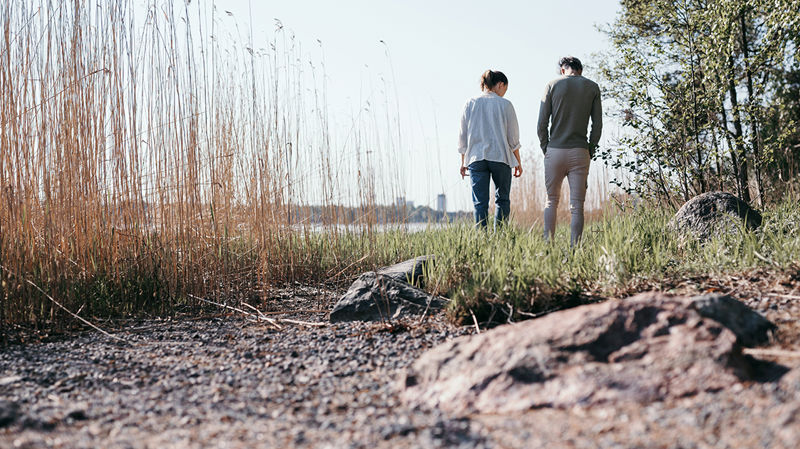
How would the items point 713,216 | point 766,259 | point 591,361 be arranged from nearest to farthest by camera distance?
point 591,361 → point 766,259 → point 713,216

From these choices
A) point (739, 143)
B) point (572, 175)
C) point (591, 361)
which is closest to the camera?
point (591, 361)

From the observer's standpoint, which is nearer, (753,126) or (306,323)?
(306,323)

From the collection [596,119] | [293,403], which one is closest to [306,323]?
[293,403]

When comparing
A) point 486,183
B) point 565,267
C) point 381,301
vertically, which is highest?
point 486,183

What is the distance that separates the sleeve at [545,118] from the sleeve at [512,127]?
8.0 inches

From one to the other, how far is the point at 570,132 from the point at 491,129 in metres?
0.52

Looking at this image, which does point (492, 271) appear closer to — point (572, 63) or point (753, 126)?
point (572, 63)

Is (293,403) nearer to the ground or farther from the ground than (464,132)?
nearer to the ground

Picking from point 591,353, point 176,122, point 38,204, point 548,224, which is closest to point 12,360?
point 38,204

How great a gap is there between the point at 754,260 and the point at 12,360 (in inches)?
116

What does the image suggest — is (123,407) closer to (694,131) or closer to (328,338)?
(328,338)

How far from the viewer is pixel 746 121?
5070mm

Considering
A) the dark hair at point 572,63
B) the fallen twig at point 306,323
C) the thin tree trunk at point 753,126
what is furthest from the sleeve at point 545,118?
the thin tree trunk at point 753,126

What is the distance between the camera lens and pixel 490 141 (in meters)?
4.02
